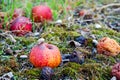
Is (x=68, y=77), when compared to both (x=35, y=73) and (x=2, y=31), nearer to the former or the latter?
(x=35, y=73)

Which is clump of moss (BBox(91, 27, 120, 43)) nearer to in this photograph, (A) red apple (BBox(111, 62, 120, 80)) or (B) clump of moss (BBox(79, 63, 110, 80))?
(B) clump of moss (BBox(79, 63, 110, 80))

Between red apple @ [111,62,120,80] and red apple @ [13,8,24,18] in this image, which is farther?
red apple @ [13,8,24,18]

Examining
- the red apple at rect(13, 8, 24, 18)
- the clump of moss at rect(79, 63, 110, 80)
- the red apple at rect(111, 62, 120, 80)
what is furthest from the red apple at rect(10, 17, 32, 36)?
the red apple at rect(111, 62, 120, 80)

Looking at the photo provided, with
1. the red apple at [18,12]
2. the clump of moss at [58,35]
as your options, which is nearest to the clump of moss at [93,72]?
the clump of moss at [58,35]

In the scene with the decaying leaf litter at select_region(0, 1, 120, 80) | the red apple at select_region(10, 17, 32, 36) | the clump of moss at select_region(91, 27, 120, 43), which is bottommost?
the clump of moss at select_region(91, 27, 120, 43)

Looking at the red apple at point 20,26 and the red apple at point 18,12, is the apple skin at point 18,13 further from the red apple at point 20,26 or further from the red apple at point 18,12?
the red apple at point 20,26

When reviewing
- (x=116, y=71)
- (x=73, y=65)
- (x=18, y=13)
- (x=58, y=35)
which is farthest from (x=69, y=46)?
(x=18, y=13)

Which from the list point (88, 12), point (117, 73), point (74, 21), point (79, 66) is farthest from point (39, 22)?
point (117, 73)
